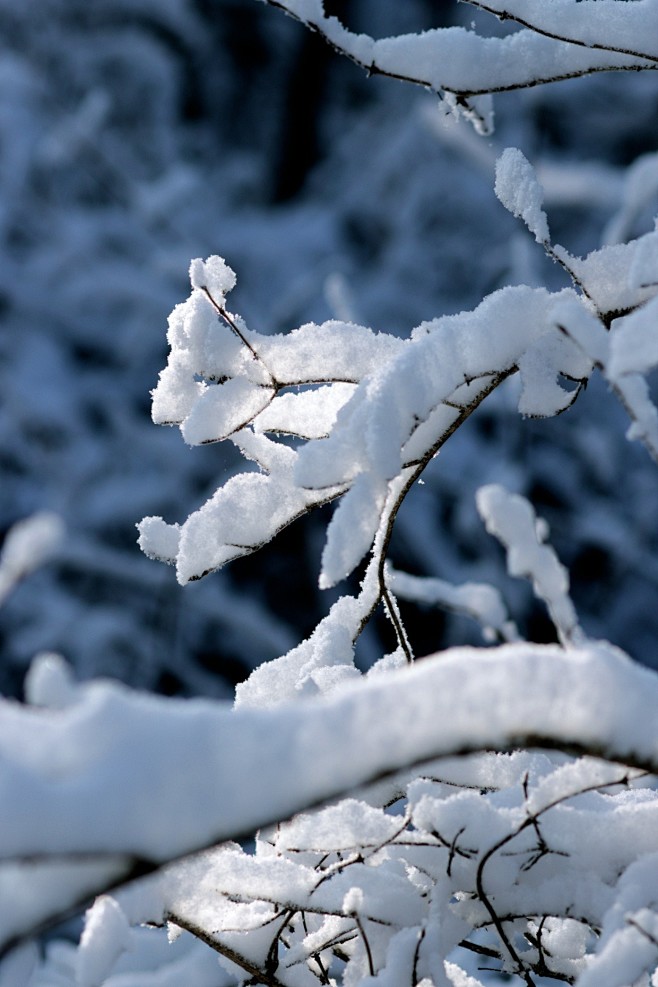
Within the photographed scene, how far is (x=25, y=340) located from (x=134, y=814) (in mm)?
6205

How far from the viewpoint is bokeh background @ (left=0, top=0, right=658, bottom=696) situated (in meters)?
5.66

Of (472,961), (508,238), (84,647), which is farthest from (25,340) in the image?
(472,961)

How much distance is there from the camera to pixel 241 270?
22.8ft

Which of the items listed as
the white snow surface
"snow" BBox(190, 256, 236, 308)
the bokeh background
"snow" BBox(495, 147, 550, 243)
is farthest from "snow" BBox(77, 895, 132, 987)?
the bokeh background

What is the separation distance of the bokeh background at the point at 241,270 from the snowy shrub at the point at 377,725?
325cm

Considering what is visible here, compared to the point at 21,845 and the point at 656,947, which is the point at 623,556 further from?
the point at 21,845

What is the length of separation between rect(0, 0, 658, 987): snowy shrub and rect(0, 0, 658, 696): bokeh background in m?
3.25

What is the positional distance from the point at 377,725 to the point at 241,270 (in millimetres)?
6573

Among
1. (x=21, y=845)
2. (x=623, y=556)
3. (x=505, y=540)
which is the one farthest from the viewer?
(x=623, y=556)

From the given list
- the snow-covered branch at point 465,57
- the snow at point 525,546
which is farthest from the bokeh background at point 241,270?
the snow at point 525,546

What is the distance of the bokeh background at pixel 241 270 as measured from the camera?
18.6 ft

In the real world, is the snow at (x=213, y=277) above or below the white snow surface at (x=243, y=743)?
above

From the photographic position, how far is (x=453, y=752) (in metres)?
0.62

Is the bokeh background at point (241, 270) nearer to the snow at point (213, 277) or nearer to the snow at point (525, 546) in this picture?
the snow at point (213, 277)
